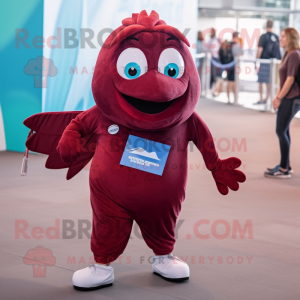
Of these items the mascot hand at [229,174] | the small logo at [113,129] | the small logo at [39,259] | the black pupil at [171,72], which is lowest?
the small logo at [39,259]

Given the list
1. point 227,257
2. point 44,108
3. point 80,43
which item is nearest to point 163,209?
point 227,257

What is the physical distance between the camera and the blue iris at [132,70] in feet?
7.84

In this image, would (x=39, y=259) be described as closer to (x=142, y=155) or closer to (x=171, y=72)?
(x=142, y=155)

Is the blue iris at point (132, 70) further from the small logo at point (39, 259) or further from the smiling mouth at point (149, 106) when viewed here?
the small logo at point (39, 259)

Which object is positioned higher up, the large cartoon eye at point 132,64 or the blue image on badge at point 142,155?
the large cartoon eye at point 132,64

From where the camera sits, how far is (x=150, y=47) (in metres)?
2.42

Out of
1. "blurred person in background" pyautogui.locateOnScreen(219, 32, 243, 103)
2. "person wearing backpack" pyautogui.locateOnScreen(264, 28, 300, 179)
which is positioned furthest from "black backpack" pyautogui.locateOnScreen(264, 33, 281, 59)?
"person wearing backpack" pyautogui.locateOnScreen(264, 28, 300, 179)

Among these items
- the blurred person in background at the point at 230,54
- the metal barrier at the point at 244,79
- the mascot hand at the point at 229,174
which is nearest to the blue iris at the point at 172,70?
the mascot hand at the point at 229,174

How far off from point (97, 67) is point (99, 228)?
31.6 inches

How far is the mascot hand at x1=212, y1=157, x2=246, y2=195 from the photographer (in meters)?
2.64

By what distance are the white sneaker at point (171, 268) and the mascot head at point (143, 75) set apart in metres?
0.75

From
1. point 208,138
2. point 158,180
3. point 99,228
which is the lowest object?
point 99,228

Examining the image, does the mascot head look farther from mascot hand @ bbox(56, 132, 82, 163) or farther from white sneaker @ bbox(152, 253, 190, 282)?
white sneaker @ bbox(152, 253, 190, 282)

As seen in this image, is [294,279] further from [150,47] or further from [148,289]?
[150,47]
